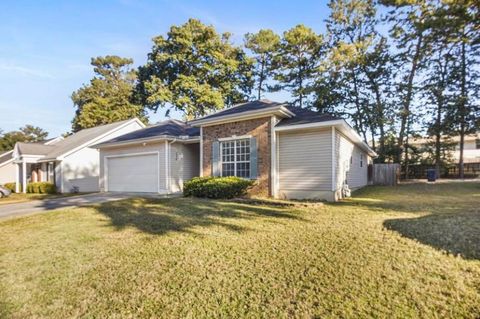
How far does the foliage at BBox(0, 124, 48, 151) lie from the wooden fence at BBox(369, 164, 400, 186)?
1759 inches

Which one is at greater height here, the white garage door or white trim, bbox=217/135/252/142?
white trim, bbox=217/135/252/142

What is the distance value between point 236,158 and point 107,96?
97.3 ft

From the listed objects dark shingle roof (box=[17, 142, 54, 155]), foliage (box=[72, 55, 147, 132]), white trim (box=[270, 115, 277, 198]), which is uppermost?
foliage (box=[72, 55, 147, 132])

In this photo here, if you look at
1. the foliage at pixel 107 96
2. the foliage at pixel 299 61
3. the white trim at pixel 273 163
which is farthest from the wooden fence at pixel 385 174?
A: the foliage at pixel 107 96

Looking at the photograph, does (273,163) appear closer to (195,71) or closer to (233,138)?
(233,138)

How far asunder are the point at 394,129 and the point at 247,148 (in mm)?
18698

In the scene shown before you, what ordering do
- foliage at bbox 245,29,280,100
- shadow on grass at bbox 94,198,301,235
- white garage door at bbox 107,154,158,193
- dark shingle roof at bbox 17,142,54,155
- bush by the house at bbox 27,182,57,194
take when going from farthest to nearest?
foliage at bbox 245,29,280,100 < dark shingle roof at bbox 17,142,54,155 < bush by the house at bbox 27,182,57,194 < white garage door at bbox 107,154,158,193 < shadow on grass at bbox 94,198,301,235

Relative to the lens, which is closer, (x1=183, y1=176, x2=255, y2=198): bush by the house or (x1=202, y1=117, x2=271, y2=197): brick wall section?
(x1=183, y1=176, x2=255, y2=198): bush by the house

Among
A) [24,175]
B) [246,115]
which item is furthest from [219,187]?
[24,175]

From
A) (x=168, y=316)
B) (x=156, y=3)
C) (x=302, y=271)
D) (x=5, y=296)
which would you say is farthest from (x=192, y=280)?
(x=156, y=3)

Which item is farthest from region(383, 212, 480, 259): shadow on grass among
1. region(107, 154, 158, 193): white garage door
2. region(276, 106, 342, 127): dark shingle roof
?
region(107, 154, 158, 193): white garage door

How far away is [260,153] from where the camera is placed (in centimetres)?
1040

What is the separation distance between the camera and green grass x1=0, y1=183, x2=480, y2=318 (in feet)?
9.31

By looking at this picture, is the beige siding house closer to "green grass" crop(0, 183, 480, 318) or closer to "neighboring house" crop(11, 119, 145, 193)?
"neighboring house" crop(11, 119, 145, 193)
